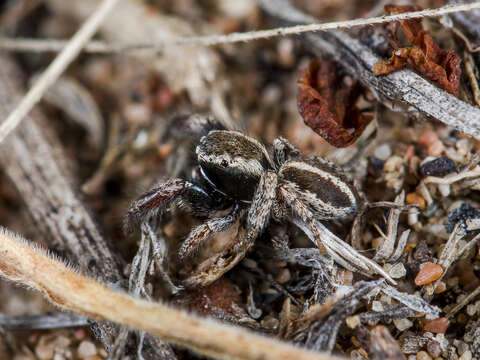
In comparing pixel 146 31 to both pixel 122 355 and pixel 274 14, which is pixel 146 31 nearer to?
pixel 274 14

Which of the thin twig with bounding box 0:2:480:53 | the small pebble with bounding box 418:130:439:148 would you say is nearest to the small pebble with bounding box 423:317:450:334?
the small pebble with bounding box 418:130:439:148

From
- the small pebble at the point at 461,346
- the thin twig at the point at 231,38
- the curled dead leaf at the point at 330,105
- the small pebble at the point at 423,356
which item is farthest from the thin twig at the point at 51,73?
the small pebble at the point at 461,346

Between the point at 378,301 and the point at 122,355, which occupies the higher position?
the point at 378,301

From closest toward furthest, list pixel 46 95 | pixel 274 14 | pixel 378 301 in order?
pixel 378 301 < pixel 274 14 < pixel 46 95

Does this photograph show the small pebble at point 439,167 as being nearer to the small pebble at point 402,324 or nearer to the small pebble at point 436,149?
the small pebble at point 436,149

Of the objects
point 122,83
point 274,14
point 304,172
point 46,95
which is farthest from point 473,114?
point 46,95

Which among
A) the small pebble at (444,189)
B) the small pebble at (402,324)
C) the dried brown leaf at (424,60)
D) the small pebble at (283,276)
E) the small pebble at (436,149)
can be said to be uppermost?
the dried brown leaf at (424,60)

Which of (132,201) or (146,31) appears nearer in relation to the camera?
(132,201)
